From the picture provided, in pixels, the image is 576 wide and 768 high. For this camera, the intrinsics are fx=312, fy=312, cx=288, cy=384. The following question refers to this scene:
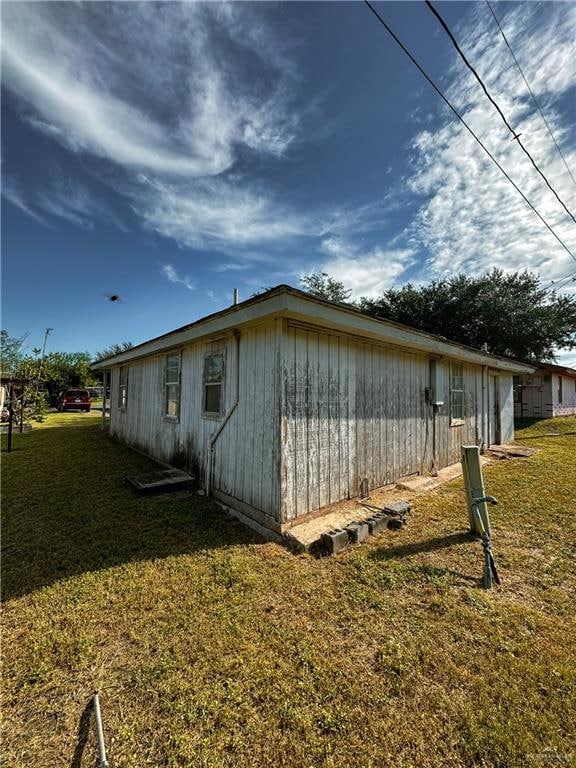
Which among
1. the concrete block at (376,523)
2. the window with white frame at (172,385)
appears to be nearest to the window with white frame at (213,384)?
the window with white frame at (172,385)

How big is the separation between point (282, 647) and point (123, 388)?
9.47 metres

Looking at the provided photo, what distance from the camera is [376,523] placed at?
369 centimetres

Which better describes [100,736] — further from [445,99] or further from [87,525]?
[445,99]

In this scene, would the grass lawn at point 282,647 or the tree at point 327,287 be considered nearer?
the grass lawn at point 282,647

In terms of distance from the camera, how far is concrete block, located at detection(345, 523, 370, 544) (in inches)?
135

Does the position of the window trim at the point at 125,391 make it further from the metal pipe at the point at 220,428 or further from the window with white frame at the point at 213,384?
the metal pipe at the point at 220,428

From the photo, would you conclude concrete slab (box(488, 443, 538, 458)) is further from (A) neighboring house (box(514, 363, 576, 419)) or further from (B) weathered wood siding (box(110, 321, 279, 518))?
(A) neighboring house (box(514, 363, 576, 419))

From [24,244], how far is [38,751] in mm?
8774

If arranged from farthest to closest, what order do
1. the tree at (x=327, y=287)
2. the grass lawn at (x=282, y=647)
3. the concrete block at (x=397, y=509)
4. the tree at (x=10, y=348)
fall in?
the tree at (x=327, y=287) < the tree at (x=10, y=348) < the concrete block at (x=397, y=509) < the grass lawn at (x=282, y=647)

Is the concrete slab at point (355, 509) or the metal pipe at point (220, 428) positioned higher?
the metal pipe at point (220, 428)

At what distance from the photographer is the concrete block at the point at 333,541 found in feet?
10.6

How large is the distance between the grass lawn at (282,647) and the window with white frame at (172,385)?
2800 mm

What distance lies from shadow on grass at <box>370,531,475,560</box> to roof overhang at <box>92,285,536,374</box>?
2.55 meters

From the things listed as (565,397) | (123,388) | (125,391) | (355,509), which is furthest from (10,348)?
(565,397)
